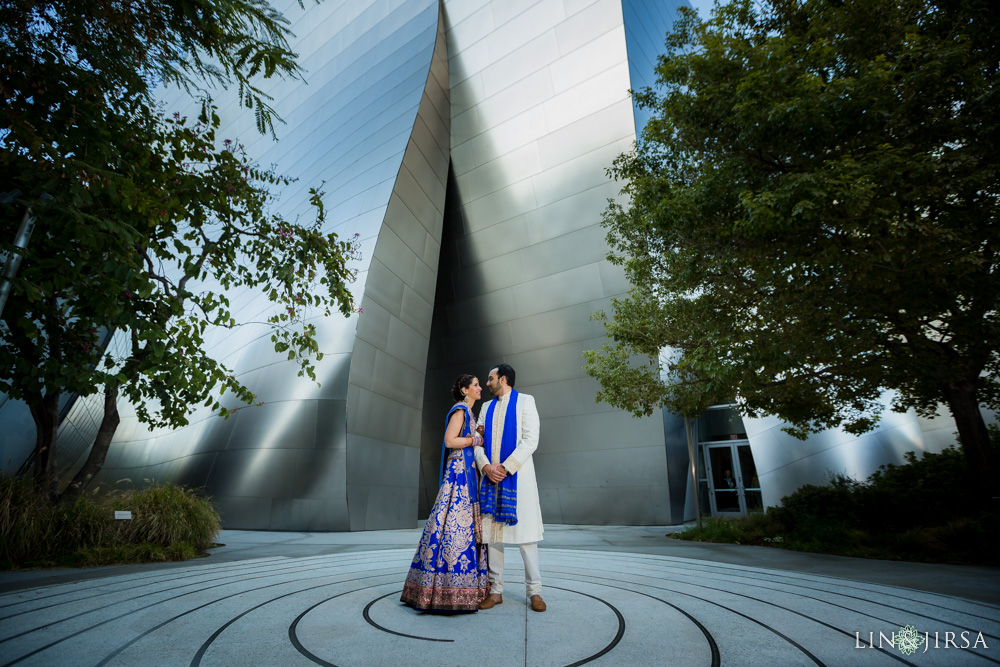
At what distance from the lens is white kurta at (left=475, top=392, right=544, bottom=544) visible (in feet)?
13.1

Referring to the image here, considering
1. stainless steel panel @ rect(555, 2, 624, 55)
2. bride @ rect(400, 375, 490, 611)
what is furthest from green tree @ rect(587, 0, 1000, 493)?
stainless steel panel @ rect(555, 2, 624, 55)

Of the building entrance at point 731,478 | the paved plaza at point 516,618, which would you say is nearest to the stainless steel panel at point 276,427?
the paved plaza at point 516,618

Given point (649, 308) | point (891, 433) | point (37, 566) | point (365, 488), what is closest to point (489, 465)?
point (37, 566)

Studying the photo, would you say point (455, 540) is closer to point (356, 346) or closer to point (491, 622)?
point (491, 622)

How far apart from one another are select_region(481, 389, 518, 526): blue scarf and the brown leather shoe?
65cm

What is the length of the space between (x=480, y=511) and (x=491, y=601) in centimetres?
71

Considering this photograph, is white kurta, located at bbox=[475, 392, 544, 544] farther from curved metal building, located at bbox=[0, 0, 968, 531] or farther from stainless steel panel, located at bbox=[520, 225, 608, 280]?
stainless steel panel, located at bbox=[520, 225, 608, 280]

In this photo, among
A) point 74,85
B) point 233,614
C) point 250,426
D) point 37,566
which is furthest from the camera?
point 250,426

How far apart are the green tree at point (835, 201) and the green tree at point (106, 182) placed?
567 cm

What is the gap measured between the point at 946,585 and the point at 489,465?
16.4 feet

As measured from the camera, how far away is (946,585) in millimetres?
5082

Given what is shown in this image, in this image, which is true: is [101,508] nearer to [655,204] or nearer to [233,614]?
[233,614]

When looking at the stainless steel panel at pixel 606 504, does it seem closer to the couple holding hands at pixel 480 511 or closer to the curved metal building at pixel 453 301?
the curved metal building at pixel 453 301

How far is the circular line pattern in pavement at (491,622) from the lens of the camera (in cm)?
288
